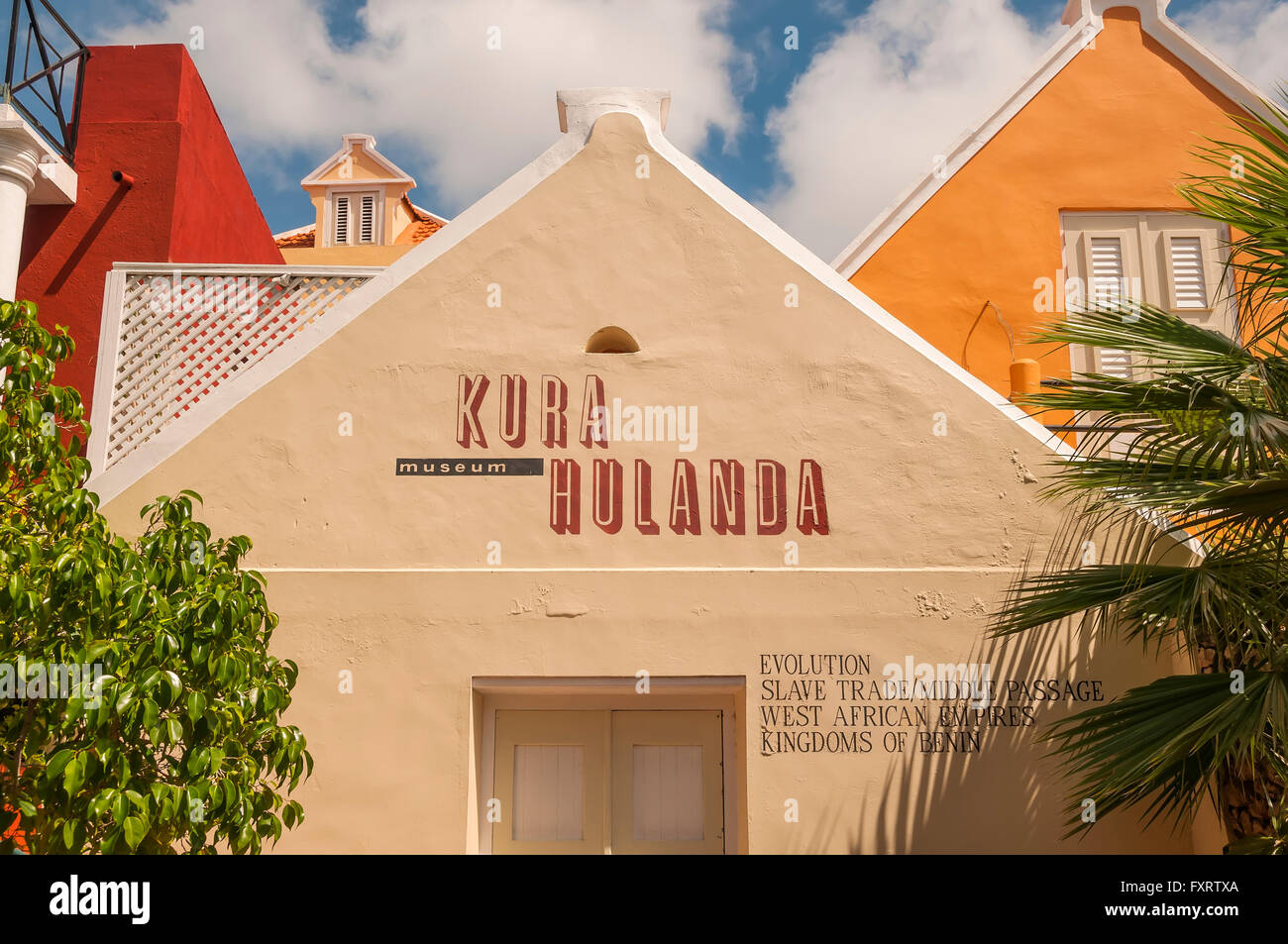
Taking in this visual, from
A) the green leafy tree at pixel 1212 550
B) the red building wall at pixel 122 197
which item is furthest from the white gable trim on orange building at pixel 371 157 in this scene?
the green leafy tree at pixel 1212 550

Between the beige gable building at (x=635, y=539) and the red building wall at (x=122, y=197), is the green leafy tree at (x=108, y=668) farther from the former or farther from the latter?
the red building wall at (x=122, y=197)

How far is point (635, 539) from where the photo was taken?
7344 millimetres

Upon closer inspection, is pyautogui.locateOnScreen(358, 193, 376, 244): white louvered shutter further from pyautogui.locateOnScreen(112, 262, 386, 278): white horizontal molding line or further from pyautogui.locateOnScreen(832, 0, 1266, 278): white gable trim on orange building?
pyautogui.locateOnScreen(112, 262, 386, 278): white horizontal molding line

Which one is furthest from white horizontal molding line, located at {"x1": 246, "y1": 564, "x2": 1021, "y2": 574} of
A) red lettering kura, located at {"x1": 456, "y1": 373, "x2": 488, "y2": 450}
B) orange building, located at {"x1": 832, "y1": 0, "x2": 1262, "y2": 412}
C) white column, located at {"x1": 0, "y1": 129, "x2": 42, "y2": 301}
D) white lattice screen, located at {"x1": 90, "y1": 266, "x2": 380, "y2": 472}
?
white column, located at {"x1": 0, "y1": 129, "x2": 42, "y2": 301}

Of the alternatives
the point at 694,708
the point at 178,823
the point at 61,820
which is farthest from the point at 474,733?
the point at 61,820

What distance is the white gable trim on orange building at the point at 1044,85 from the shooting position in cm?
1049

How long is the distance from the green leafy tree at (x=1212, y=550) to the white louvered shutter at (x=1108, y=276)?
4234 mm

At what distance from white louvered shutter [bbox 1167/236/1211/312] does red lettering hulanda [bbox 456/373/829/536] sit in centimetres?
487

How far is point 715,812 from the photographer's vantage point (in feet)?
24.8

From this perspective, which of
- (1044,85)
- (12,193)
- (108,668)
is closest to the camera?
(108,668)

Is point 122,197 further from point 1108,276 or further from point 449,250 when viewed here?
point 1108,276

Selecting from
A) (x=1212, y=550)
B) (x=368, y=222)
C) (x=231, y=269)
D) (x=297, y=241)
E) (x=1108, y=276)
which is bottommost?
(x=1212, y=550)

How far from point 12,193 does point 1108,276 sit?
31.5ft

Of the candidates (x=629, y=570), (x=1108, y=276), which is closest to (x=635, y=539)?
(x=629, y=570)
